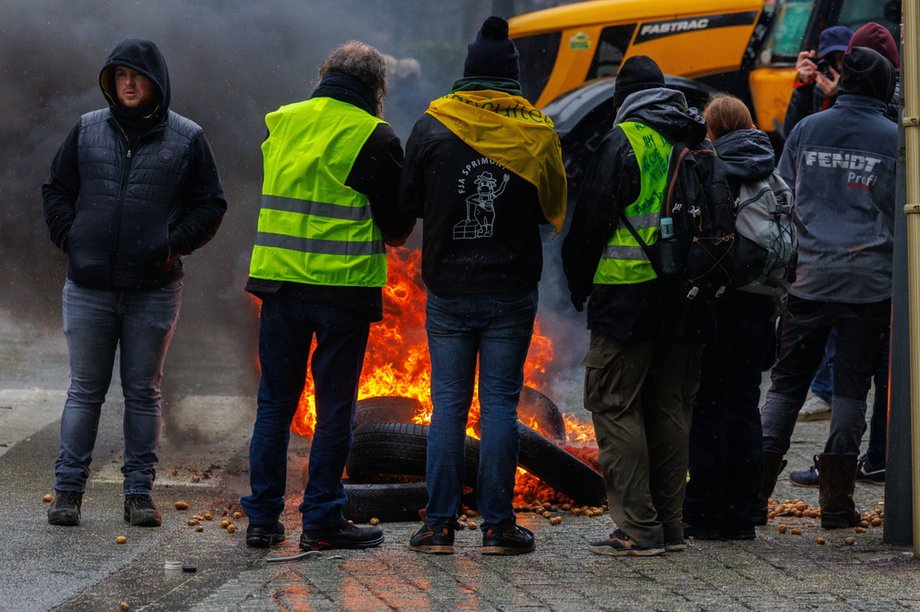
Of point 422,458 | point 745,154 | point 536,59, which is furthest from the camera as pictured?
point 536,59

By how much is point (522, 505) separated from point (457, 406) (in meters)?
1.12

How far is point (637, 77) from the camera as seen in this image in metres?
5.51

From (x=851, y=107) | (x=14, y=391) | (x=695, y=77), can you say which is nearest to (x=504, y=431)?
(x=851, y=107)

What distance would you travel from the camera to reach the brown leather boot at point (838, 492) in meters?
6.03

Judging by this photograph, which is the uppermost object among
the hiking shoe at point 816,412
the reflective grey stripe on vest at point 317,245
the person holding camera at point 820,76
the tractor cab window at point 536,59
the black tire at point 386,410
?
the tractor cab window at point 536,59

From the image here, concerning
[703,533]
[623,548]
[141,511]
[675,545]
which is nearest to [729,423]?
[703,533]

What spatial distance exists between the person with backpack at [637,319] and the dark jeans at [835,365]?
0.94 m

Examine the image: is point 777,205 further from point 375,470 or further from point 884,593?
point 375,470

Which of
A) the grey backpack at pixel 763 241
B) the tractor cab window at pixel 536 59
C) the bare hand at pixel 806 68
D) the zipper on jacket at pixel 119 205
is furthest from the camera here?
the tractor cab window at pixel 536 59

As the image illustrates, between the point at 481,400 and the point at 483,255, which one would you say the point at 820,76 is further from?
the point at 481,400

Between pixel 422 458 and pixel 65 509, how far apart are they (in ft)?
4.92

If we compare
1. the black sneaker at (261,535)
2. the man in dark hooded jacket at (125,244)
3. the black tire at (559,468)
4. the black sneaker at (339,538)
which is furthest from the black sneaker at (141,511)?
the black tire at (559,468)

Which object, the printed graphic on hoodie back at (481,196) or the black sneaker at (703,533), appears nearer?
the printed graphic on hoodie back at (481,196)

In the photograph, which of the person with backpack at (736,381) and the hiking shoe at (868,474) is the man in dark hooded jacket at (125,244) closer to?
the person with backpack at (736,381)
